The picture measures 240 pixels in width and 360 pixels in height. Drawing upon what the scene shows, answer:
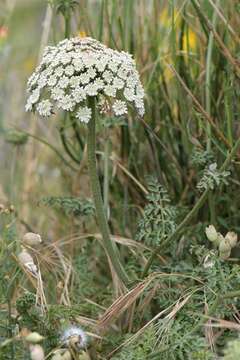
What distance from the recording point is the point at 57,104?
1.54 meters

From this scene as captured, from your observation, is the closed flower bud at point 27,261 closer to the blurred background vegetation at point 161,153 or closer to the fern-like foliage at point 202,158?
the blurred background vegetation at point 161,153

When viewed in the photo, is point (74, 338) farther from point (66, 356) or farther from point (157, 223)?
point (157, 223)

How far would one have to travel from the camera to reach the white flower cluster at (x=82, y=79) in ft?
4.95

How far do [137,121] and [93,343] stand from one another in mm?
794

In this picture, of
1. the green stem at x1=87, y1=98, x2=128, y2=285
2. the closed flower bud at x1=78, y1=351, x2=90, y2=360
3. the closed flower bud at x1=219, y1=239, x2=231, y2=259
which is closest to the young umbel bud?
the closed flower bud at x1=78, y1=351, x2=90, y2=360

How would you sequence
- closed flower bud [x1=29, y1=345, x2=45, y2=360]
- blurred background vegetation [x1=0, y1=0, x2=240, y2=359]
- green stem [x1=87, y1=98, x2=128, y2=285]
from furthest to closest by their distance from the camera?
blurred background vegetation [x1=0, y1=0, x2=240, y2=359] → green stem [x1=87, y1=98, x2=128, y2=285] → closed flower bud [x1=29, y1=345, x2=45, y2=360]

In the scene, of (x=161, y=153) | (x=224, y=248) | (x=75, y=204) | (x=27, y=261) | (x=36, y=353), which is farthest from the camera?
(x=161, y=153)

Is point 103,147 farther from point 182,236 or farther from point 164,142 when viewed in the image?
point 182,236

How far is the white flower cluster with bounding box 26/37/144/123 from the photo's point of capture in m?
1.51

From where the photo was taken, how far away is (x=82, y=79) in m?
1.50

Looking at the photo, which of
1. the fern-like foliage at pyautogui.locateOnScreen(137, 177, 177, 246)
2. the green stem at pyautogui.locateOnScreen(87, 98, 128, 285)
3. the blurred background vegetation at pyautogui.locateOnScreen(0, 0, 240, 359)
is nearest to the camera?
the green stem at pyautogui.locateOnScreen(87, 98, 128, 285)

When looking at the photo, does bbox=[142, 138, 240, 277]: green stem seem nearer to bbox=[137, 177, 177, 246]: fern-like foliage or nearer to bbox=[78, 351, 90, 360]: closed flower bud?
bbox=[137, 177, 177, 246]: fern-like foliage

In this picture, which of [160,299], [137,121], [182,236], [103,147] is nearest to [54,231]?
[103,147]

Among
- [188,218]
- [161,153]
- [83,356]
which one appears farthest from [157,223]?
[161,153]
